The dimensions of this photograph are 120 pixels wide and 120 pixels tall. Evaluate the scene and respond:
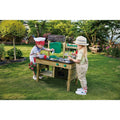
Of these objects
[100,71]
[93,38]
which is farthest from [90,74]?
[93,38]

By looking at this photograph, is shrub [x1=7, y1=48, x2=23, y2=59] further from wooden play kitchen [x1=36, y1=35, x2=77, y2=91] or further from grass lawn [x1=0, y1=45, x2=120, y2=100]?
wooden play kitchen [x1=36, y1=35, x2=77, y2=91]

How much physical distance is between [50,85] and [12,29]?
2.22m

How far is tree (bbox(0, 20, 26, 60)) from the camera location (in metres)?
4.05

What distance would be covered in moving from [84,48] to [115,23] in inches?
71.1

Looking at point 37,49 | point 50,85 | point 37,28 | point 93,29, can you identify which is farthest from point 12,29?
point 93,29

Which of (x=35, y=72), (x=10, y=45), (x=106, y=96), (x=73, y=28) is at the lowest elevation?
(x=106, y=96)

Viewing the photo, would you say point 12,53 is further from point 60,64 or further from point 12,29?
point 60,64

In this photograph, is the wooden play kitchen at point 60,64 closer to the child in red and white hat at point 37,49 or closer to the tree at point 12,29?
the child in red and white hat at point 37,49

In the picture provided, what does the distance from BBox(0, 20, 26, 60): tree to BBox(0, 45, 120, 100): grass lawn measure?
18.8 inches

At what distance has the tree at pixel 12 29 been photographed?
405 cm

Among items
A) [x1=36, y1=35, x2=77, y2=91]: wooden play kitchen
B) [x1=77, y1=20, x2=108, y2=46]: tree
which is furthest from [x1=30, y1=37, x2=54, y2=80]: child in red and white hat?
[x1=77, y1=20, x2=108, y2=46]: tree

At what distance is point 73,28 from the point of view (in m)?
4.28

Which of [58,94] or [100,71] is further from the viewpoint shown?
[100,71]
